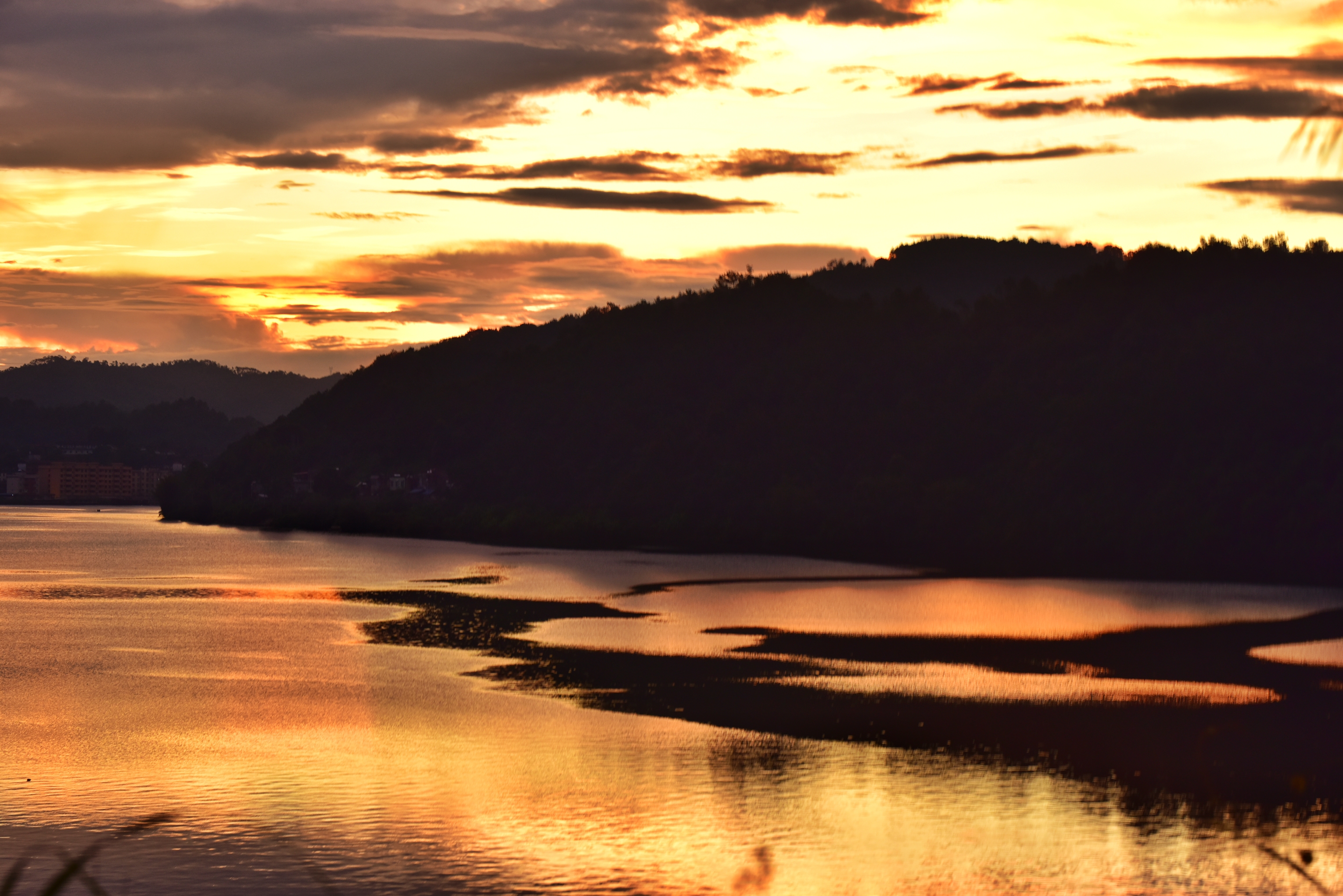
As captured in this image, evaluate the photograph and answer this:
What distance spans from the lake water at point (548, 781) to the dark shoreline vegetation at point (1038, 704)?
0.51 meters

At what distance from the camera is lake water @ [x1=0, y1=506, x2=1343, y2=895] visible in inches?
713

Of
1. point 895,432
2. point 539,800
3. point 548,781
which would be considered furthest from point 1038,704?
point 895,432

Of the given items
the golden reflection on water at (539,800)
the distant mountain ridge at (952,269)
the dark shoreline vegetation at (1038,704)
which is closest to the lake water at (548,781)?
the golden reflection on water at (539,800)

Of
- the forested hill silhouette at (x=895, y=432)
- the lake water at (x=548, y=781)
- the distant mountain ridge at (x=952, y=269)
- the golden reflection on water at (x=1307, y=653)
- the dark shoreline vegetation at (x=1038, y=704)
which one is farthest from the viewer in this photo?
the distant mountain ridge at (x=952, y=269)

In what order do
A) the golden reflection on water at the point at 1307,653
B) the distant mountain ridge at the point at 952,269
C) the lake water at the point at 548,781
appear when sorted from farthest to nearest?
the distant mountain ridge at the point at 952,269, the golden reflection on water at the point at 1307,653, the lake water at the point at 548,781

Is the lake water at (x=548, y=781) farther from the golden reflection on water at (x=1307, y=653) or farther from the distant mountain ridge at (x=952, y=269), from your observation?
the distant mountain ridge at (x=952, y=269)

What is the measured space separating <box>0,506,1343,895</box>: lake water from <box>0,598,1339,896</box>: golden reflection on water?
7 cm

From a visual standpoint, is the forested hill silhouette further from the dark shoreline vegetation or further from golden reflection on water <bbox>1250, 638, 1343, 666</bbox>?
the dark shoreline vegetation

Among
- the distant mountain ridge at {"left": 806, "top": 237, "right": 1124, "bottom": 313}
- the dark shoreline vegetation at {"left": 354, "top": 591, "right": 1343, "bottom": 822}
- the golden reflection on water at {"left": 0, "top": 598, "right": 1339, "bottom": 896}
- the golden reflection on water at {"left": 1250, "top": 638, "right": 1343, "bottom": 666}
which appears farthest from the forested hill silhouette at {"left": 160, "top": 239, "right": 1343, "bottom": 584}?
the golden reflection on water at {"left": 0, "top": 598, "right": 1339, "bottom": 896}

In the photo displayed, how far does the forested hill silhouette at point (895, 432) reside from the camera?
75.4 m

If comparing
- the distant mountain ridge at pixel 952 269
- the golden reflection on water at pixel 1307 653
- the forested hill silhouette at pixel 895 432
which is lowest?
the golden reflection on water at pixel 1307 653

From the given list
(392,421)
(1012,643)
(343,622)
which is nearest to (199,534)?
(392,421)

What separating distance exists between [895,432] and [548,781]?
8287 cm

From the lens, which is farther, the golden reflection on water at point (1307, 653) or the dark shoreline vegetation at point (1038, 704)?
the golden reflection on water at point (1307, 653)
